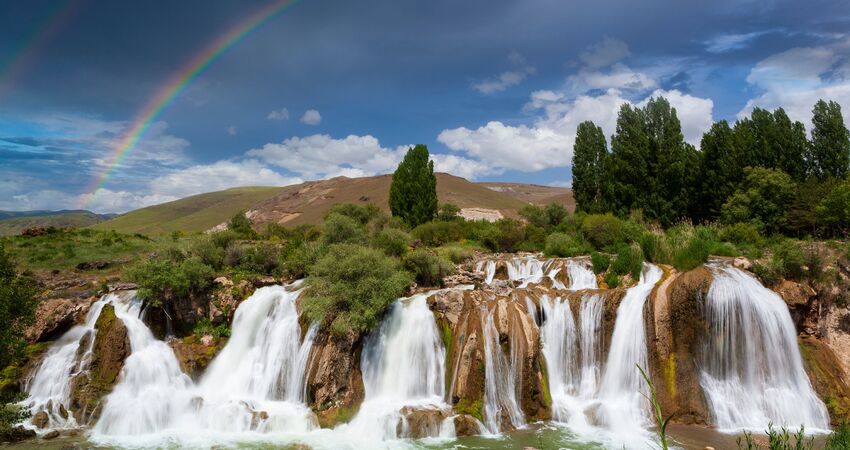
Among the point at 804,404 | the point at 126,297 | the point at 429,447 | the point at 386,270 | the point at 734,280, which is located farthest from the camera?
the point at 126,297

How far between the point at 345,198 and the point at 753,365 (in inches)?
4875

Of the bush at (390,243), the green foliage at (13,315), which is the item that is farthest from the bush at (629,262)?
the green foliage at (13,315)

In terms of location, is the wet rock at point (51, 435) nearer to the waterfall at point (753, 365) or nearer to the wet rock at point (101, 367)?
the wet rock at point (101, 367)

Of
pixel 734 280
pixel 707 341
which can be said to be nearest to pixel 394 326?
pixel 707 341

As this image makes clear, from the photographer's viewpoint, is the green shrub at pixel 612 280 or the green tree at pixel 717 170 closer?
the green shrub at pixel 612 280

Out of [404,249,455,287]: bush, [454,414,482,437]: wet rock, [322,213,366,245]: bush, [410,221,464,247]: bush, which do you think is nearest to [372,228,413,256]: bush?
[322,213,366,245]: bush

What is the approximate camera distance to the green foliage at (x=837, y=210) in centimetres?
2972

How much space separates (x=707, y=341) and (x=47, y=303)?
29.2 metres

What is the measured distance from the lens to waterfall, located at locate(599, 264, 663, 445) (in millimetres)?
17062

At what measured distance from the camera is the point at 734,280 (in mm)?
18422

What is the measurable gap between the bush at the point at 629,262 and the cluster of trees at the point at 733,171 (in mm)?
15286

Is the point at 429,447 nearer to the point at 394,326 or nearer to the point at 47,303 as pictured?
the point at 394,326

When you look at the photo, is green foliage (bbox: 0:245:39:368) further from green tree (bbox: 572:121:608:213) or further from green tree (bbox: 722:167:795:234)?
green tree (bbox: 572:121:608:213)

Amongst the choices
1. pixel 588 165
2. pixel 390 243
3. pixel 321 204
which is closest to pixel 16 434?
pixel 390 243
